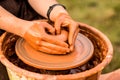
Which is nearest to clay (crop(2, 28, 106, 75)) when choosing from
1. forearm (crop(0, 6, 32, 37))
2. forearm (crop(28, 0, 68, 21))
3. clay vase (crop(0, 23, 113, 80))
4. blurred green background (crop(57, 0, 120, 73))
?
clay vase (crop(0, 23, 113, 80))

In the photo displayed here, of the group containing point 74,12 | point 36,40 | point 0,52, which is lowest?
point 74,12

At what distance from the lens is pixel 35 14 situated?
1.89m

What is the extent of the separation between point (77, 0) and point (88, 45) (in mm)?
2008

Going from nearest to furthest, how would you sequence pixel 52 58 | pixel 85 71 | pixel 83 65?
1. pixel 85 71
2. pixel 52 58
3. pixel 83 65

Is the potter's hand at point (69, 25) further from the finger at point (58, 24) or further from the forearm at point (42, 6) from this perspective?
the forearm at point (42, 6)

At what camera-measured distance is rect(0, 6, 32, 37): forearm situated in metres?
1.49

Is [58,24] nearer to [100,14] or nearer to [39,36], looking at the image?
[39,36]

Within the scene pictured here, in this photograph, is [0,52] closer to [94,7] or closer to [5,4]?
[5,4]

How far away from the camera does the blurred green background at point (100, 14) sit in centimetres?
306

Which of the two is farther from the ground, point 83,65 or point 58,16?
point 58,16

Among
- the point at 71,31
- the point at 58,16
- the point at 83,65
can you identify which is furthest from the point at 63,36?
the point at 83,65

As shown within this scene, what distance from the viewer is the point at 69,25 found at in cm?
157

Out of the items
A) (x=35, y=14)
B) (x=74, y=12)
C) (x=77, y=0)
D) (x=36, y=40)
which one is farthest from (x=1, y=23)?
(x=77, y=0)

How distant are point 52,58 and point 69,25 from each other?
0.70 ft
